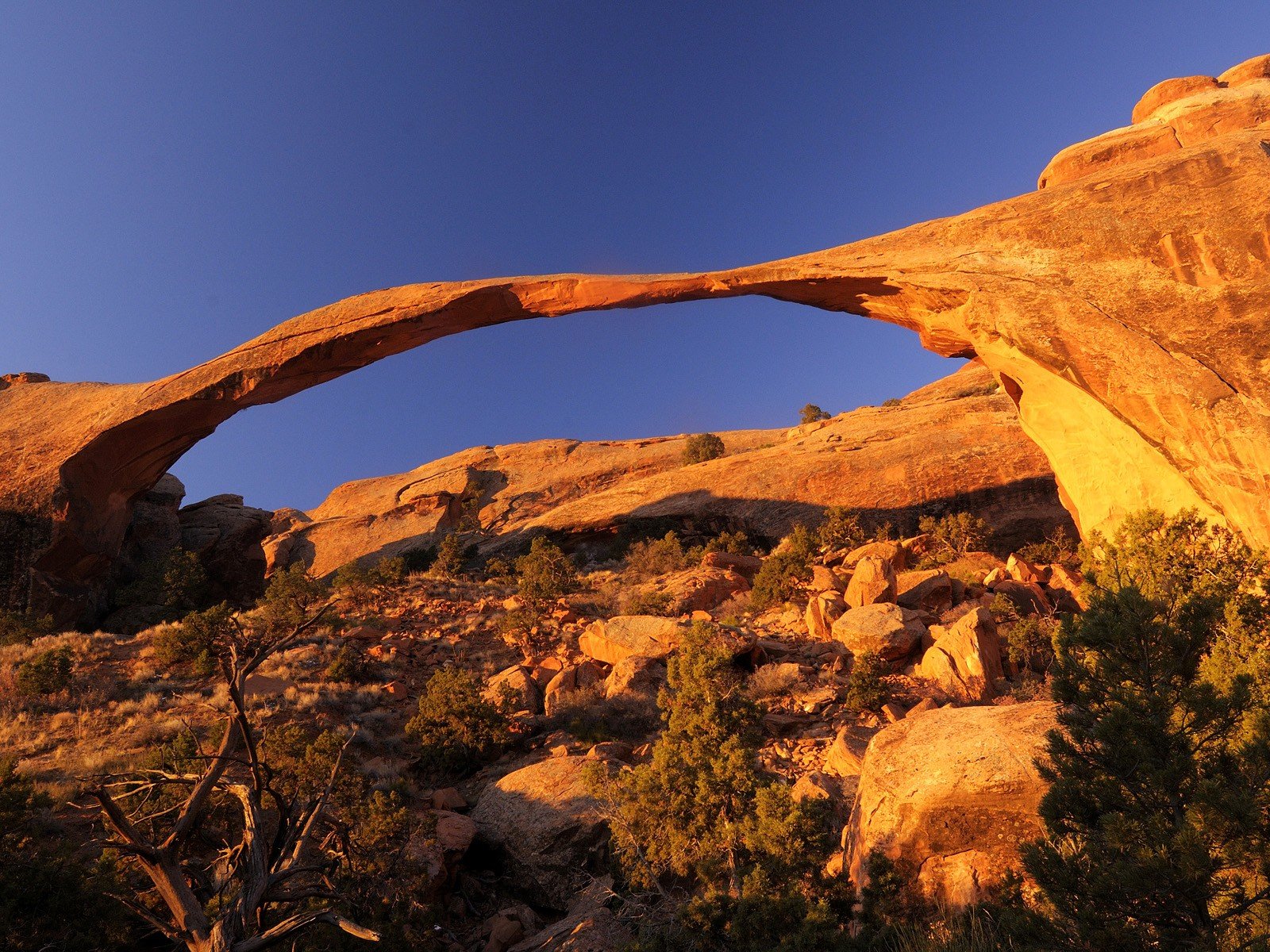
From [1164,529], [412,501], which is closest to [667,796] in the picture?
[1164,529]

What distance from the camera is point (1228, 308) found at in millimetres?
6980

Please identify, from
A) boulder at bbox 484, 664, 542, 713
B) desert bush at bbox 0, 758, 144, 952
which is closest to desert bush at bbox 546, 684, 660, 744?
boulder at bbox 484, 664, 542, 713

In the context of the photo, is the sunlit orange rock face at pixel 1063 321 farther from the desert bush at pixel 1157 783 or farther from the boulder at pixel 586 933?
the boulder at pixel 586 933

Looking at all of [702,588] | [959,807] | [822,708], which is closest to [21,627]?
[702,588]

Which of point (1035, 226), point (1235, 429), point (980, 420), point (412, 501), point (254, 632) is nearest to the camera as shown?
point (1235, 429)

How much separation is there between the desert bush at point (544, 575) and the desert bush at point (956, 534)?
28.1 feet

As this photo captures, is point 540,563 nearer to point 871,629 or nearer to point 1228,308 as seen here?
point 871,629

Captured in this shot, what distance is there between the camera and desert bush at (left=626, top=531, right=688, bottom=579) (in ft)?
55.0

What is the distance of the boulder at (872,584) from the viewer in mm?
11391

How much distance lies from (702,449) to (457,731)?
1994 cm

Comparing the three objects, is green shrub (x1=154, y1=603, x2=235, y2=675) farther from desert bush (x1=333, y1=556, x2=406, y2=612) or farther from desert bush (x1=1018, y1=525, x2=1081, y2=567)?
desert bush (x1=1018, y1=525, x2=1081, y2=567)

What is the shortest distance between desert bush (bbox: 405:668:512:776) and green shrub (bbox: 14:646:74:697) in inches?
230

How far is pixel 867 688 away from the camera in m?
8.71

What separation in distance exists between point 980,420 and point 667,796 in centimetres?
1691
